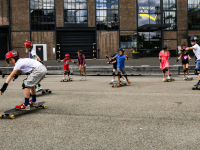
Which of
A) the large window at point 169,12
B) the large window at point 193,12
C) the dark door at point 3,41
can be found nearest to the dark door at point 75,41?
the dark door at point 3,41

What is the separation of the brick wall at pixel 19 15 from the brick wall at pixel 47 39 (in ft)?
6.02

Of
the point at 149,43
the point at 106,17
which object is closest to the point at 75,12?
the point at 106,17

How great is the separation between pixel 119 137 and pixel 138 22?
39441 mm

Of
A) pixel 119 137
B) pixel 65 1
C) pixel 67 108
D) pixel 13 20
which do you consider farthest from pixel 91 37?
pixel 119 137

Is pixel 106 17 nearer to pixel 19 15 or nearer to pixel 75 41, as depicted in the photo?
pixel 75 41

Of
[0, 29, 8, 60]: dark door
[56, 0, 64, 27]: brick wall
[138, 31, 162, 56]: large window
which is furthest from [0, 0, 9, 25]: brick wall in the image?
[138, 31, 162, 56]: large window

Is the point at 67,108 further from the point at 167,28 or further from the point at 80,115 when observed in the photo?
the point at 167,28

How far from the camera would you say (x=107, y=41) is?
139 ft

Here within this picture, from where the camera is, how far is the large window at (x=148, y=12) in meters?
42.8

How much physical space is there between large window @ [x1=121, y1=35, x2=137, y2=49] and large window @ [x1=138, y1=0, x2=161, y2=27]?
222cm

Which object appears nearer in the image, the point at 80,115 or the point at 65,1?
the point at 80,115

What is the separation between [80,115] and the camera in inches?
258

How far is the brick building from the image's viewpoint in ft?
135

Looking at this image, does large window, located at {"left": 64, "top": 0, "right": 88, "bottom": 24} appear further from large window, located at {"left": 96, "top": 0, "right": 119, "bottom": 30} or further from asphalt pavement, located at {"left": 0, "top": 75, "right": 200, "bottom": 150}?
asphalt pavement, located at {"left": 0, "top": 75, "right": 200, "bottom": 150}
